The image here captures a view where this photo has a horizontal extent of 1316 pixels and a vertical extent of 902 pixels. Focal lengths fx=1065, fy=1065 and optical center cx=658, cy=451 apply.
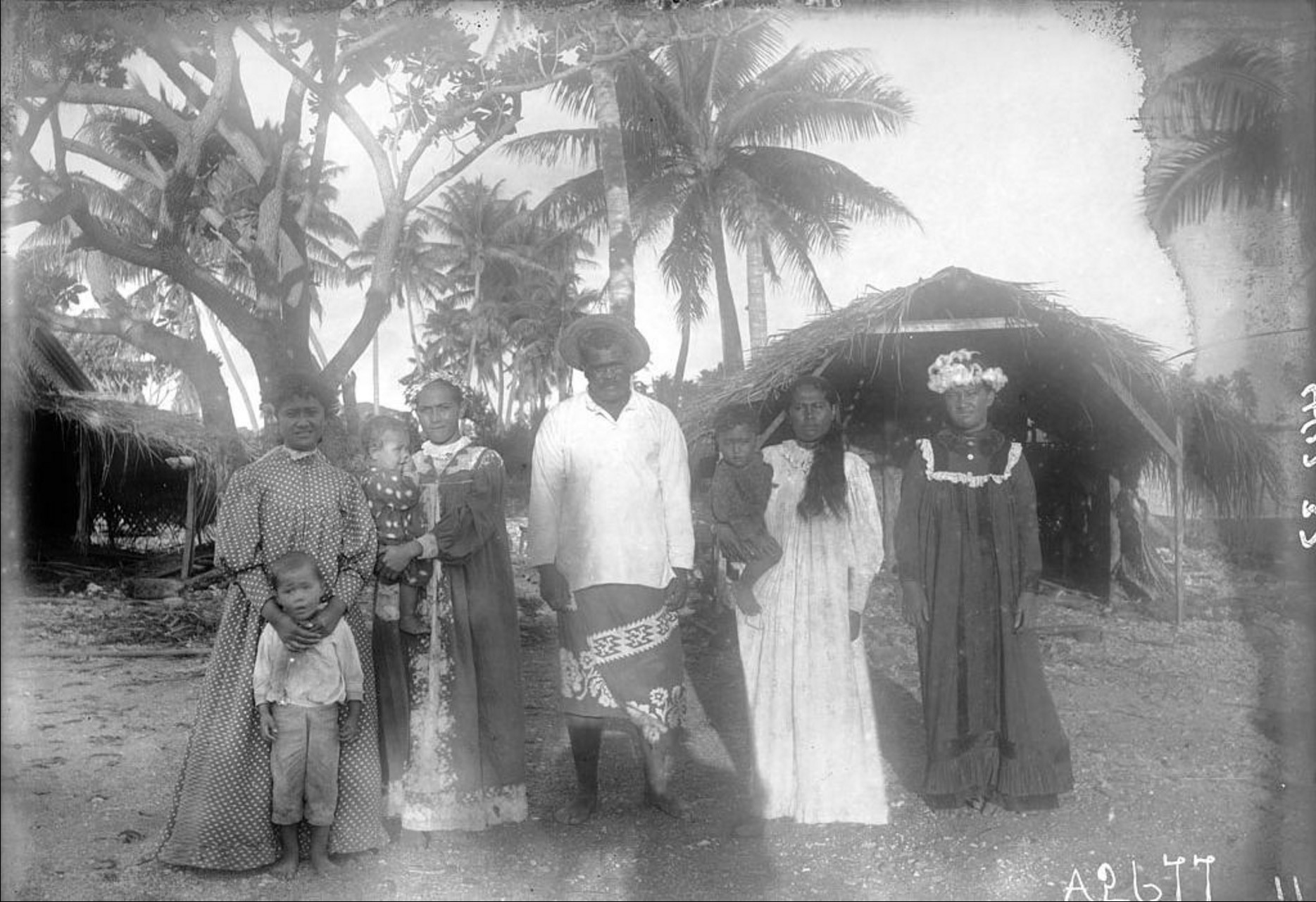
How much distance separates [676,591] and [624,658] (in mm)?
325

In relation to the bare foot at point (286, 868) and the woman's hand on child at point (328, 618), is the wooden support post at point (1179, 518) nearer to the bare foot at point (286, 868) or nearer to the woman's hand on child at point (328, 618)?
the woman's hand on child at point (328, 618)

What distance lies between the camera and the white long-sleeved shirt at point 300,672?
346 centimetres

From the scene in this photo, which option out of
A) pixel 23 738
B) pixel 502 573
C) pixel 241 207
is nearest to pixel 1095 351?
pixel 502 573

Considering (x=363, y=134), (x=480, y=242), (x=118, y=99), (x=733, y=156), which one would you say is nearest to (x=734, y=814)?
(x=363, y=134)

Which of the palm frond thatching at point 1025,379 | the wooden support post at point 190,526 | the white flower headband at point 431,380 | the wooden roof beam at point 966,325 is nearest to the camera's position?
the white flower headband at point 431,380

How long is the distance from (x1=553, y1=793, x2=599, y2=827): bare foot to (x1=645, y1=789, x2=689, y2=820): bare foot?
23cm

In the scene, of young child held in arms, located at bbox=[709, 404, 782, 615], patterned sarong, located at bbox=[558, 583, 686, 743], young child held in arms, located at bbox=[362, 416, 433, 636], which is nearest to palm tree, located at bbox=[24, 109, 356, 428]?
young child held in arms, located at bbox=[362, 416, 433, 636]

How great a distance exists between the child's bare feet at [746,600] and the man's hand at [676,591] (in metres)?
0.20

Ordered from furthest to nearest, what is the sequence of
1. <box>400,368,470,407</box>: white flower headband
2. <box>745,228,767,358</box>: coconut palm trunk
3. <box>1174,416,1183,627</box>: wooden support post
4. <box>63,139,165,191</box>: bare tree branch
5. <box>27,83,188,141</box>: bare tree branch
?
<box>745,228,767,358</box>: coconut palm trunk → <box>1174,416,1183,627</box>: wooden support post → <box>63,139,165,191</box>: bare tree branch → <box>27,83,188,141</box>: bare tree branch → <box>400,368,470,407</box>: white flower headband

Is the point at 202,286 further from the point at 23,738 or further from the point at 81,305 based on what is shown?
the point at 81,305

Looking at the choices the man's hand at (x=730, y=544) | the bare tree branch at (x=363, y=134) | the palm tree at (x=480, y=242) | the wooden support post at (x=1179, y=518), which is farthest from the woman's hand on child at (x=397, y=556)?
the palm tree at (x=480, y=242)

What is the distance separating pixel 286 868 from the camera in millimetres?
3506

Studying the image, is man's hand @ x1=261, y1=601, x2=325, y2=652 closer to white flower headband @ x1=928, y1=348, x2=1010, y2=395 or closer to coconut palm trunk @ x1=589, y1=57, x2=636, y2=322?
white flower headband @ x1=928, y1=348, x2=1010, y2=395

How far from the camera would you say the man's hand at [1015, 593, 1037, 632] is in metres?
4.01
